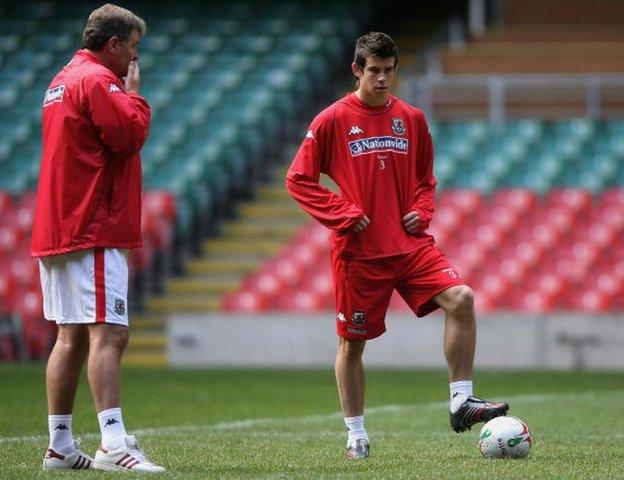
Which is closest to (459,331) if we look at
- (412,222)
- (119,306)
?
(412,222)

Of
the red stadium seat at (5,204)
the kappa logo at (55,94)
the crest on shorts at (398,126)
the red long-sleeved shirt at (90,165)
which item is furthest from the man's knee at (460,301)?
the red stadium seat at (5,204)

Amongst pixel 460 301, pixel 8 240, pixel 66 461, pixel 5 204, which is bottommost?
pixel 66 461

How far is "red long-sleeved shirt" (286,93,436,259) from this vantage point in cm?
766

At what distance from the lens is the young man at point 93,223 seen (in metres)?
6.71

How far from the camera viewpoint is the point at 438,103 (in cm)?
2088

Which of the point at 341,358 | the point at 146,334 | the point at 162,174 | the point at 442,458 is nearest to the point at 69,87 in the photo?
the point at 341,358

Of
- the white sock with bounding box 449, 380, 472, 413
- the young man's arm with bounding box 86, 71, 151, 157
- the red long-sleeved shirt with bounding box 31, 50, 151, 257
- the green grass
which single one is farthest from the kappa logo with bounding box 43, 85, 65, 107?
the white sock with bounding box 449, 380, 472, 413

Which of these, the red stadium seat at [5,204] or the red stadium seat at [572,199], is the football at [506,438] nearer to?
the red stadium seat at [572,199]

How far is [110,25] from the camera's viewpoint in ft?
22.6

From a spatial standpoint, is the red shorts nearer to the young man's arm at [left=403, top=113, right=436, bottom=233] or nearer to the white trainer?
the young man's arm at [left=403, top=113, right=436, bottom=233]

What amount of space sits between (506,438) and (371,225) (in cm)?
128

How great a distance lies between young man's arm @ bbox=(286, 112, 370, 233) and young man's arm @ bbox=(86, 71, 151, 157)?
1.16 meters

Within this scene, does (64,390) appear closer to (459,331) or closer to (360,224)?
(360,224)

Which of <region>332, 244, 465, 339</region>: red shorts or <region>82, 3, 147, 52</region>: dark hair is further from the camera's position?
<region>332, 244, 465, 339</region>: red shorts
